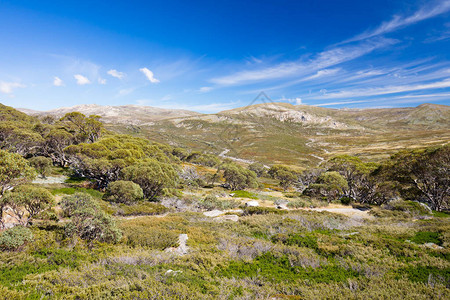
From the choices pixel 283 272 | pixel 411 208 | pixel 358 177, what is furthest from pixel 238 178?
pixel 283 272

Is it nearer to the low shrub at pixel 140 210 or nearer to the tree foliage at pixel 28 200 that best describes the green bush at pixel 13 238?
the tree foliage at pixel 28 200

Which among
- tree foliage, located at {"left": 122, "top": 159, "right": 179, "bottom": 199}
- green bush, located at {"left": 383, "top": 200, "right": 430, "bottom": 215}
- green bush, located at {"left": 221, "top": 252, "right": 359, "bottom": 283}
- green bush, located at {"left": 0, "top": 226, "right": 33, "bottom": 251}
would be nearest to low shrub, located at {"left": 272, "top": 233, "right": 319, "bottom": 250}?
green bush, located at {"left": 221, "top": 252, "right": 359, "bottom": 283}

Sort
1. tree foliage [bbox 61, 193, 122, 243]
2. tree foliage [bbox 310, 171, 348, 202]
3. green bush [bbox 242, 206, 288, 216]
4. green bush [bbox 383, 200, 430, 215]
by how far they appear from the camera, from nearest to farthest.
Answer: tree foliage [bbox 61, 193, 122, 243] → green bush [bbox 242, 206, 288, 216] → green bush [bbox 383, 200, 430, 215] → tree foliage [bbox 310, 171, 348, 202]

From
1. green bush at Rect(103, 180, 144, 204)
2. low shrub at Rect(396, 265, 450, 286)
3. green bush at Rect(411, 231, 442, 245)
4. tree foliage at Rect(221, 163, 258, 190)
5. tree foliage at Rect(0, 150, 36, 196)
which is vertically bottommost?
tree foliage at Rect(221, 163, 258, 190)

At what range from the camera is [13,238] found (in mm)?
7836

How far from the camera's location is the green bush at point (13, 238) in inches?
302

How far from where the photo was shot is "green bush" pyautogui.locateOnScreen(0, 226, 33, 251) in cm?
767

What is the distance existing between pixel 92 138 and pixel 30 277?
4467 cm

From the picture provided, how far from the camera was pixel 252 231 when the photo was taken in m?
12.7

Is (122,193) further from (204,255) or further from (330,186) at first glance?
(330,186)

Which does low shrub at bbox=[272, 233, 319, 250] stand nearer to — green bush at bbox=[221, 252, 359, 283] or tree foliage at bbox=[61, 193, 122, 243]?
green bush at bbox=[221, 252, 359, 283]

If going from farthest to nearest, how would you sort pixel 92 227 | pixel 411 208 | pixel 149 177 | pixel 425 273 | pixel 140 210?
pixel 149 177, pixel 411 208, pixel 140 210, pixel 92 227, pixel 425 273

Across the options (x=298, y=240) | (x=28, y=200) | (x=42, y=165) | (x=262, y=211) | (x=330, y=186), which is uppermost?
(x=28, y=200)

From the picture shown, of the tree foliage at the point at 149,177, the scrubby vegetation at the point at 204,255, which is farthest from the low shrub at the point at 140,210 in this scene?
the tree foliage at the point at 149,177
